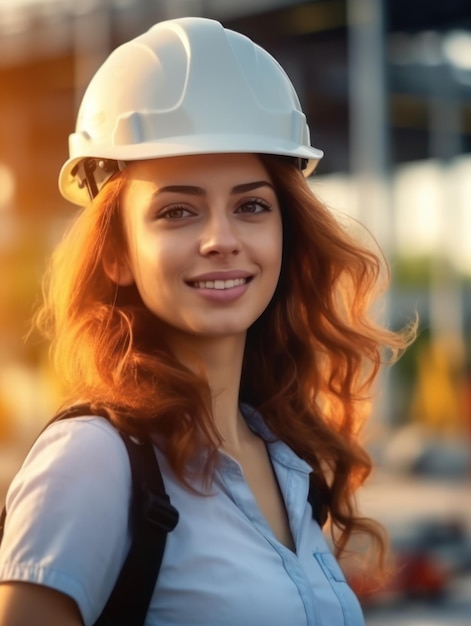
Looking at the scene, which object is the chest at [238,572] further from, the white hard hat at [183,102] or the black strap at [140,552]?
the white hard hat at [183,102]

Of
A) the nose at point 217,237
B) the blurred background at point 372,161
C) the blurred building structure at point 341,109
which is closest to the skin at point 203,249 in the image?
the nose at point 217,237

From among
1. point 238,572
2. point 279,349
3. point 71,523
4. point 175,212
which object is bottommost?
point 238,572

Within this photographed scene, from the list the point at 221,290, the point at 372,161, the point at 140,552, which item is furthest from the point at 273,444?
the point at 372,161

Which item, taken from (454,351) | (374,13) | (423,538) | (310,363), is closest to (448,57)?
(374,13)

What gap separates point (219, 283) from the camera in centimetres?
211

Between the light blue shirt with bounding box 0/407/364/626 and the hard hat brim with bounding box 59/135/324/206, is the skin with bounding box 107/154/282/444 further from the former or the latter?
the light blue shirt with bounding box 0/407/364/626

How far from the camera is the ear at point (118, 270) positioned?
2.19m

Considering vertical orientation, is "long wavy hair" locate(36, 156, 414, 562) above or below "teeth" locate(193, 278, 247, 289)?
below

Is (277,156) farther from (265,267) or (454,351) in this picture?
(454,351)

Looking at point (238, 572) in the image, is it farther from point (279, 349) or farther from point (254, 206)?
point (279, 349)

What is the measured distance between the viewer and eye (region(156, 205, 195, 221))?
2.09 m

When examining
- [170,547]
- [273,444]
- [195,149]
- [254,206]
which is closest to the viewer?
[170,547]

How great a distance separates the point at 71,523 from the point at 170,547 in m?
0.19

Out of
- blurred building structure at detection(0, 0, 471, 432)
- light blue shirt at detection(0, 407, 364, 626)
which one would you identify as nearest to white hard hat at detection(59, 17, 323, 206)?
light blue shirt at detection(0, 407, 364, 626)
